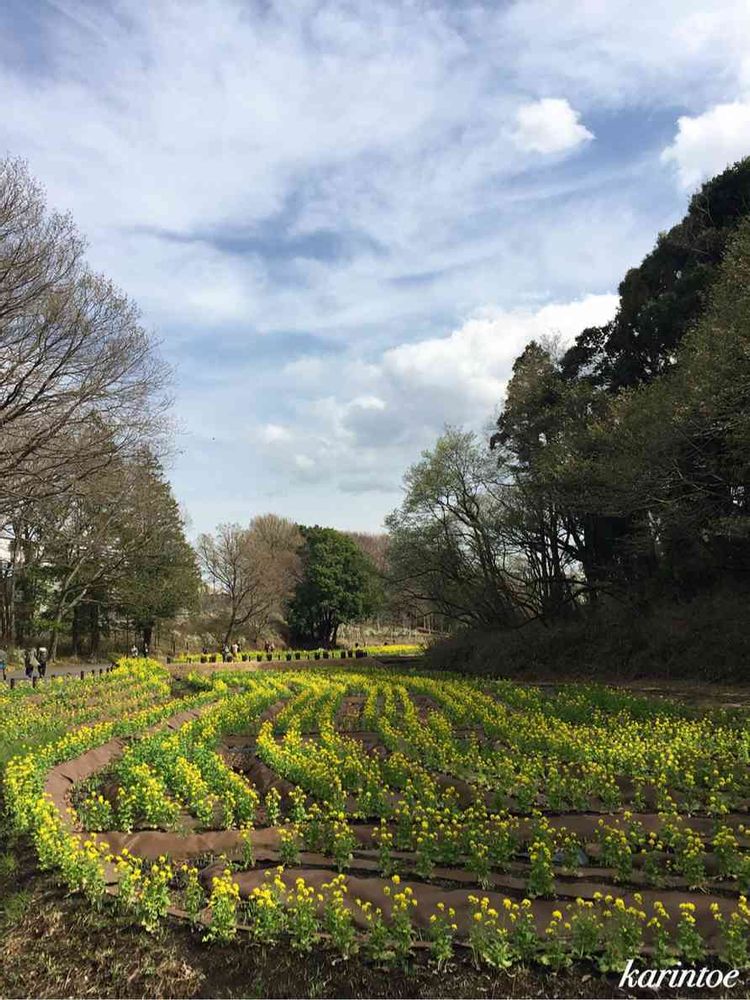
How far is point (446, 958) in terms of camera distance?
379 centimetres

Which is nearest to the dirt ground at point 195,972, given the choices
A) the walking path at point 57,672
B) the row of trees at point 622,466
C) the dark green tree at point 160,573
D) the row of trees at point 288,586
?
the row of trees at point 622,466

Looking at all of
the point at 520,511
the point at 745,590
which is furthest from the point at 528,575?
the point at 745,590

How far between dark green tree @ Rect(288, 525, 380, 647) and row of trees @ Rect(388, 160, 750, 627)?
761 inches

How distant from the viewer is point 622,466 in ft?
58.1

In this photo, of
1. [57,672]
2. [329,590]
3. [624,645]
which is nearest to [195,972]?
[624,645]

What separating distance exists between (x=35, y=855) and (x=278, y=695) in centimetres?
964

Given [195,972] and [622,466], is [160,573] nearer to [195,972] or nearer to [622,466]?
[622,466]

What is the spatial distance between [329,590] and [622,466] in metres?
35.6

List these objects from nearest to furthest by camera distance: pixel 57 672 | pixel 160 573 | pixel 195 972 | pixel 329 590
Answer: pixel 195 972 < pixel 57 672 < pixel 160 573 < pixel 329 590

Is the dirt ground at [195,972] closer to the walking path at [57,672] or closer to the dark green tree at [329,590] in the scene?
the walking path at [57,672]

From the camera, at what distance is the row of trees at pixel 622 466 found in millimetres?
15742

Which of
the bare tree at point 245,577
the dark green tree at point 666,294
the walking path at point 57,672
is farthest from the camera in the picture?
the bare tree at point 245,577

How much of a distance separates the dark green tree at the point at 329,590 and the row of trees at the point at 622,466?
19.3 meters

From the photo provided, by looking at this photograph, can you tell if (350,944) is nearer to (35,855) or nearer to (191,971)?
(191,971)
